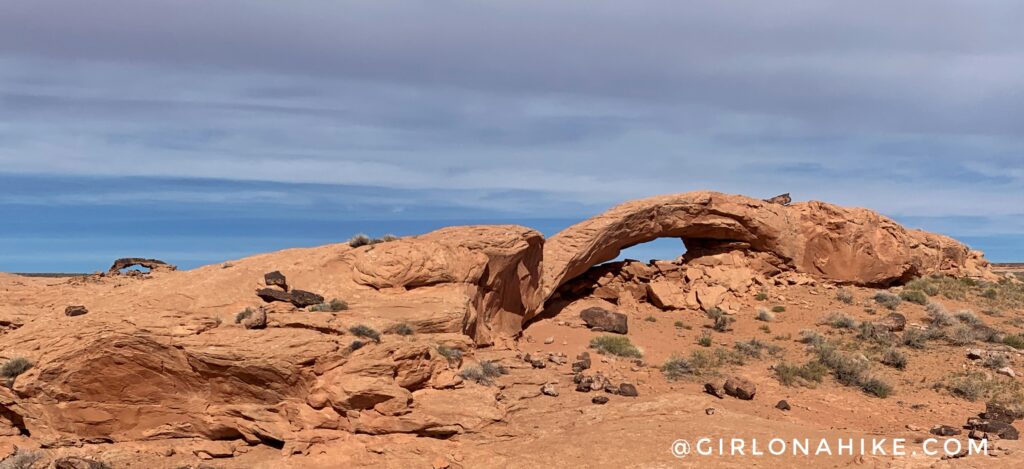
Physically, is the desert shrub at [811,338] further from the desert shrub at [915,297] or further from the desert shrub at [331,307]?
the desert shrub at [331,307]

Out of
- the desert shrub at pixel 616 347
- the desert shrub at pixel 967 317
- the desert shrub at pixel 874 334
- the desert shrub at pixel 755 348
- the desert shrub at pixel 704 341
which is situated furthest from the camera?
the desert shrub at pixel 967 317

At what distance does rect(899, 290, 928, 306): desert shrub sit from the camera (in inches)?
851

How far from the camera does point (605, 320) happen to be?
18906 mm

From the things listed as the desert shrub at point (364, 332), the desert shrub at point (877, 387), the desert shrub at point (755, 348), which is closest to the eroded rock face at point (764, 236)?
the desert shrub at point (755, 348)

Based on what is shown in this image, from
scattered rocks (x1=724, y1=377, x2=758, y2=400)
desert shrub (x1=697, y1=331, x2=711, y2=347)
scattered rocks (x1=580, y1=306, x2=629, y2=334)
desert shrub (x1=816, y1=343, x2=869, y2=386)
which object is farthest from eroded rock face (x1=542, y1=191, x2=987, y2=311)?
scattered rocks (x1=724, y1=377, x2=758, y2=400)

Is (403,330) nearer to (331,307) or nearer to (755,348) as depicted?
(331,307)

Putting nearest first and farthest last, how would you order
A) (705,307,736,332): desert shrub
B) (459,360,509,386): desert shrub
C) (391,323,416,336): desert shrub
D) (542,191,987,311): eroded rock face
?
(459,360,509,386): desert shrub, (391,323,416,336): desert shrub, (705,307,736,332): desert shrub, (542,191,987,311): eroded rock face

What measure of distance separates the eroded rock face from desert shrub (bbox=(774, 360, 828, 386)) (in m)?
7.24

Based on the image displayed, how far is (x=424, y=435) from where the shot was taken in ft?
30.5

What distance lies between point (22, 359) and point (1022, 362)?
2128cm

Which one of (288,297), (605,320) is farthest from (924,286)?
(288,297)

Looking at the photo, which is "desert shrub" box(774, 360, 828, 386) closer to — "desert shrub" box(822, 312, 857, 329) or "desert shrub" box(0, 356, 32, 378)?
"desert shrub" box(822, 312, 857, 329)

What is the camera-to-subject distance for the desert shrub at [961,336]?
55.2 ft

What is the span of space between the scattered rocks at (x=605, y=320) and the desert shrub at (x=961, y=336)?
8772mm
